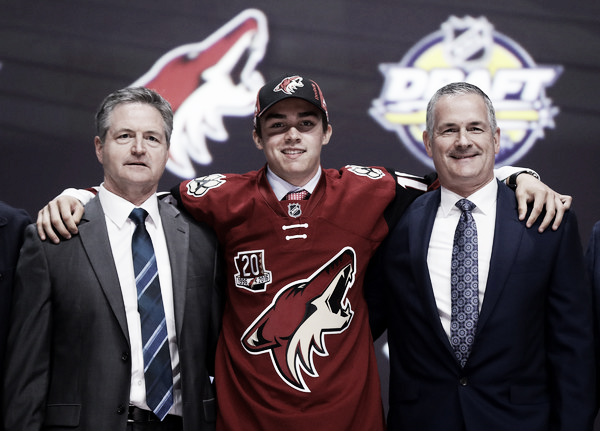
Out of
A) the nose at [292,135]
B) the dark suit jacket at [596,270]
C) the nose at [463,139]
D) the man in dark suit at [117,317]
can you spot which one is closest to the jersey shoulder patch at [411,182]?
the nose at [463,139]

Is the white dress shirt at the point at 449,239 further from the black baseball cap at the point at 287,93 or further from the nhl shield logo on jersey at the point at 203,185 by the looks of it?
the nhl shield logo on jersey at the point at 203,185

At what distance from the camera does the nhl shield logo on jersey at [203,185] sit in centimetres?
211

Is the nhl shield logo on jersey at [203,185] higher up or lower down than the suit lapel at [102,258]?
higher up

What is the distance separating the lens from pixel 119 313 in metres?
1.82

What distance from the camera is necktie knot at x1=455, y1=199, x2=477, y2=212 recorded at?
6.35 feet

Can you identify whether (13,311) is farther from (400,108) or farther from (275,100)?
(400,108)

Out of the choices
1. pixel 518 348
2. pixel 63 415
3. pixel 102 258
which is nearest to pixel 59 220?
pixel 102 258

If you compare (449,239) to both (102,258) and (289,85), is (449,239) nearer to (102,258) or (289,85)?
(289,85)

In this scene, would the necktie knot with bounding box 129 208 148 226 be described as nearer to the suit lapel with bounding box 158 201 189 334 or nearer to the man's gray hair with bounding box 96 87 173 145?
the suit lapel with bounding box 158 201 189 334

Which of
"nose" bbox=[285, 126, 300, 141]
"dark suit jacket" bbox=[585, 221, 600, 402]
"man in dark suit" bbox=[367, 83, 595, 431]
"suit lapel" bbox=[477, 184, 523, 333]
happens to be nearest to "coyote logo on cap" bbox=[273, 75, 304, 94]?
"nose" bbox=[285, 126, 300, 141]

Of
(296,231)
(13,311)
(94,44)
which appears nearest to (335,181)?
(296,231)

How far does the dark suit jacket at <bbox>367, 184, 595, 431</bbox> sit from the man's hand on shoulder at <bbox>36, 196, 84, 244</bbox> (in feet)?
3.30

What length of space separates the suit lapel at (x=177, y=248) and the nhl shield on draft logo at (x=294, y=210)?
12.8 inches

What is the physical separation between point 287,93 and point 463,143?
55 centimetres
